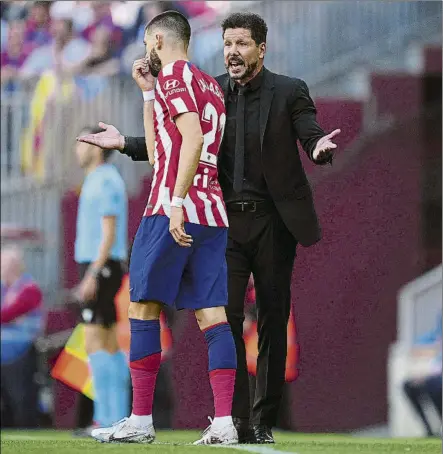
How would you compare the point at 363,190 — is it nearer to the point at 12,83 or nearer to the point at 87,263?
the point at 12,83

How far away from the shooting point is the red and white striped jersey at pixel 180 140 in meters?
5.68

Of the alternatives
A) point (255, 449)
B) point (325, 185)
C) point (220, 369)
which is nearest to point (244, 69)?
point (220, 369)

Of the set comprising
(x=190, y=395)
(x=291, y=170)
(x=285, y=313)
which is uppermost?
(x=291, y=170)

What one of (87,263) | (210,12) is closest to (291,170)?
(87,263)

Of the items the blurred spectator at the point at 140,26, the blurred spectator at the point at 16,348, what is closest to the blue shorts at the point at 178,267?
the blurred spectator at the point at 16,348

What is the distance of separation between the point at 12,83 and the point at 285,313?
24.6ft

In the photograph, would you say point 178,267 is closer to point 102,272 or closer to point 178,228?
point 178,228

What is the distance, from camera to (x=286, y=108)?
635cm

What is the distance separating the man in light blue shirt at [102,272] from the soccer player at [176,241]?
303cm

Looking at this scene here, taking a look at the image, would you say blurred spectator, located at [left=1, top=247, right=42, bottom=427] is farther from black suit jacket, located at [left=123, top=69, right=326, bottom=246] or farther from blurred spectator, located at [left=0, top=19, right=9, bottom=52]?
black suit jacket, located at [left=123, top=69, right=326, bottom=246]

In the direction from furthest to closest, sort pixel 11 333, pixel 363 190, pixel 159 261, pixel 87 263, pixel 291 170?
pixel 363 190 → pixel 11 333 → pixel 87 263 → pixel 291 170 → pixel 159 261

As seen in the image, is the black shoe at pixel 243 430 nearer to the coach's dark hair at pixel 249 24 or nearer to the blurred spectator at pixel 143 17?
the coach's dark hair at pixel 249 24

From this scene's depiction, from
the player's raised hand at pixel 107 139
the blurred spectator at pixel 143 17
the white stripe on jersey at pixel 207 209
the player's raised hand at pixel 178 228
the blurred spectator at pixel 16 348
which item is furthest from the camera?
the blurred spectator at pixel 143 17

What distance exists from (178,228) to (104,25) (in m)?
8.51
